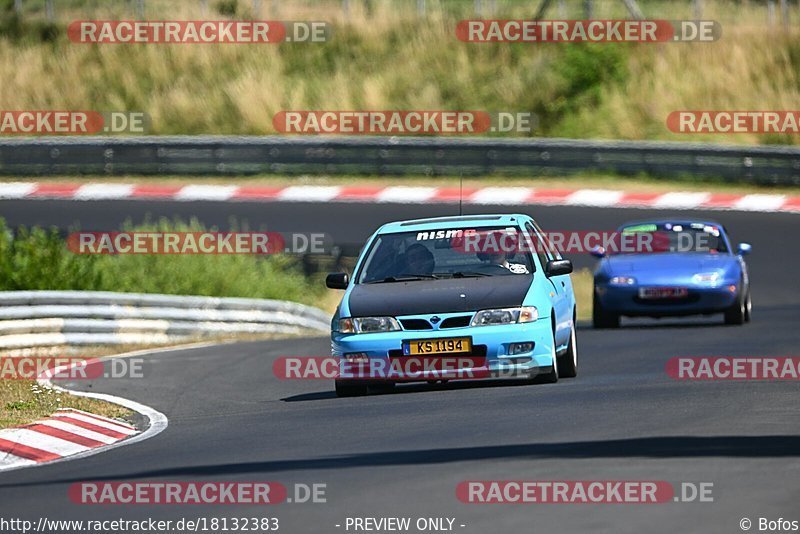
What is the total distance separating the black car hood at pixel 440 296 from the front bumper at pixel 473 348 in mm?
176

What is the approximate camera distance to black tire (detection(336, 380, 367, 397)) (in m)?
13.7

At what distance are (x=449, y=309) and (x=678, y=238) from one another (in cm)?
763

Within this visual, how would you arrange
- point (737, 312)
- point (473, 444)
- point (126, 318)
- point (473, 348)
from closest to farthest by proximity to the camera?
point (473, 444) → point (473, 348) → point (737, 312) → point (126, 318)

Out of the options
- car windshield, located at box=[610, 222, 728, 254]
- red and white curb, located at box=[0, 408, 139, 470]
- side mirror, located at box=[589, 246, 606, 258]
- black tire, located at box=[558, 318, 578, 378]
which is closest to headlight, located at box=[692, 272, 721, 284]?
car windshield, located at box=[610, 222, 728, 254]

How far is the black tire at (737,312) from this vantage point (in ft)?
63.9

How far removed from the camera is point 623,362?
16.2 meters

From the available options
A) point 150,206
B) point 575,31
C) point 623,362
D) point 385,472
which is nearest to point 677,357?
point 623,362

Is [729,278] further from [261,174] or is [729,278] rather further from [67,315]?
[261,174]

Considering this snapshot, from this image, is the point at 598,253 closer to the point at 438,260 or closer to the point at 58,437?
the point at 438,260

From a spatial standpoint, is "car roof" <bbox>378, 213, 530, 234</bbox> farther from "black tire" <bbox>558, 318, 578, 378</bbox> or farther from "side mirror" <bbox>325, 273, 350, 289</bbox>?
"black tire" <bbox>558, 318, 578, 378</bbox>

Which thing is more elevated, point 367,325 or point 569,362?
point 367,325

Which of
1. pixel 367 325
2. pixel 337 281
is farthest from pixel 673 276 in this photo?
pixel 367 325

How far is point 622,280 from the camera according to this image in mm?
19438

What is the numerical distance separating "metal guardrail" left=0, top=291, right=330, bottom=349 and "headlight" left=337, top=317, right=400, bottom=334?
267 inches
